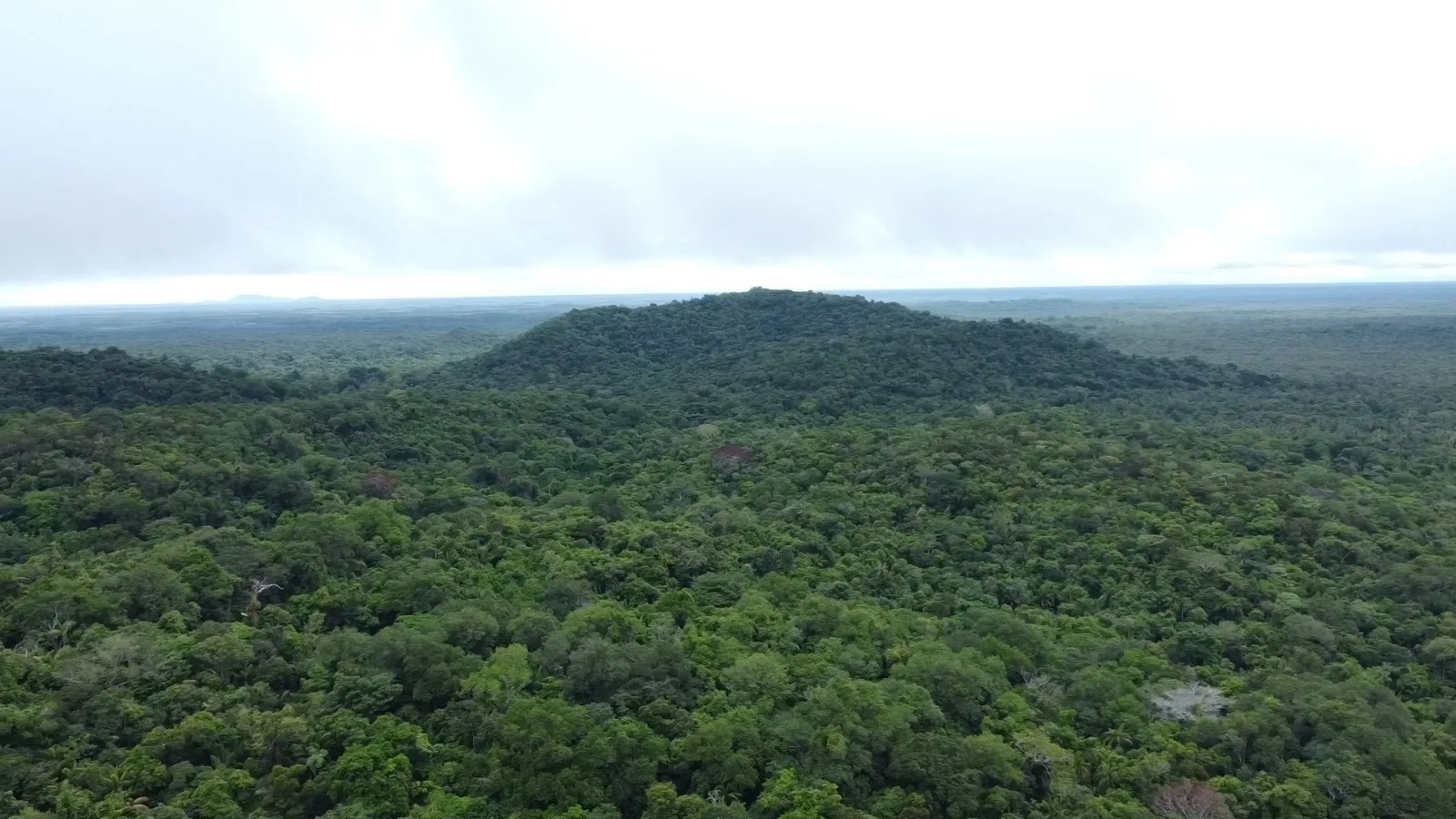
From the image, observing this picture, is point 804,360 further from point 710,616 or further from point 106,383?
point 106,383

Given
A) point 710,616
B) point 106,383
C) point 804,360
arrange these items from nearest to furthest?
point 710,616, point 106,383, point 804,360

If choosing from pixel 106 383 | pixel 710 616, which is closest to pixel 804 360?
pixel 710 616

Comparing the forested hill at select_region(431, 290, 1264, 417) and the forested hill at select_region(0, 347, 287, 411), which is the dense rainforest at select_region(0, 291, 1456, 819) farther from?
the forested hill at select_region(431, 290, 1264, 417)

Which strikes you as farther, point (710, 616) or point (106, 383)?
point (106, 383)

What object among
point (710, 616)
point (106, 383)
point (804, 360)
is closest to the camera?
point (710, 616)

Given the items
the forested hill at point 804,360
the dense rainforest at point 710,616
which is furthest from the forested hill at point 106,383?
→ the forested hill at point 804,360

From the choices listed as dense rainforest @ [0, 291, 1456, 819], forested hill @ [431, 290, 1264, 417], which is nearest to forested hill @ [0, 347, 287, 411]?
dense rainforest @ [0, 291, 1456, 819]

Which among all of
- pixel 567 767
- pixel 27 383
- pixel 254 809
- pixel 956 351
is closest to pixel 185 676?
pixel 254 809

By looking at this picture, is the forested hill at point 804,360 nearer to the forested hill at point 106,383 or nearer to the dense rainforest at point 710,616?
the dense rainforest at point 710,616
